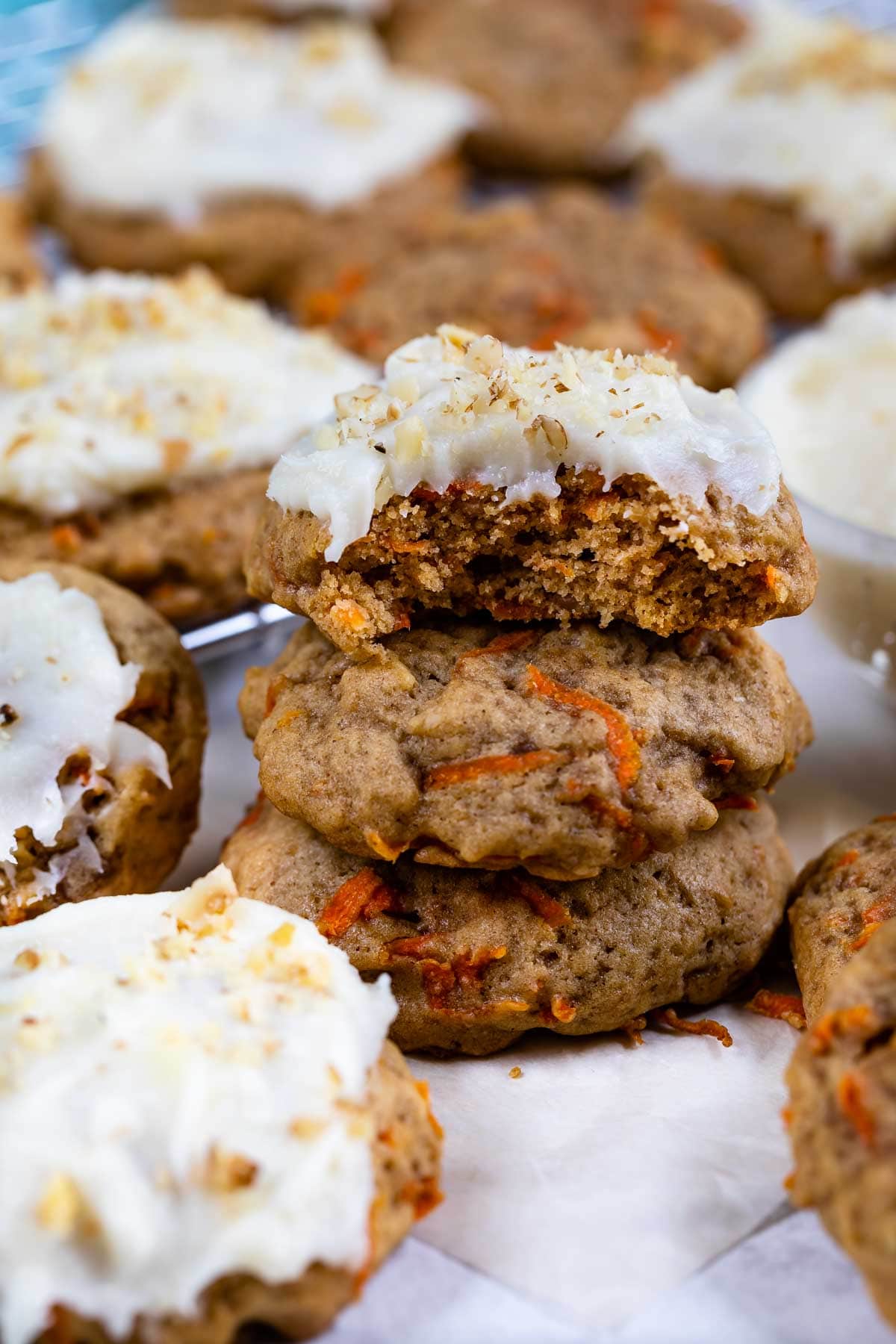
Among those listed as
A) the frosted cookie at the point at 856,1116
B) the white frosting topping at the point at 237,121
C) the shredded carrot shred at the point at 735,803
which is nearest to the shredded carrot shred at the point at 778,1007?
the shredded carrot shred at the point at 735,803

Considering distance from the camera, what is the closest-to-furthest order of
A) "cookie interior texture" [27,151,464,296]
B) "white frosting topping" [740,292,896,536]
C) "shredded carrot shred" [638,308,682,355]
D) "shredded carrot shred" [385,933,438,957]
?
"shredded carrot shred" [385,933,438,957] < "white frosting topping" [740,292,896,536] < "shredded carrot shred" [638,308,682,355] < "cookie interior texture" [27,151,464,296]

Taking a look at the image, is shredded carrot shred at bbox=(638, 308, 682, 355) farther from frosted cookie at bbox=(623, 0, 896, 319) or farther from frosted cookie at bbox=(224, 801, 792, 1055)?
frosted cookie at bbox=(224, 801, 792, 1055)

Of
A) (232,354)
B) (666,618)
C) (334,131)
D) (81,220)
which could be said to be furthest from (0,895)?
(334,131)

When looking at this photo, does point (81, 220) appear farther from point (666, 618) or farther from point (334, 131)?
point (666, 618)

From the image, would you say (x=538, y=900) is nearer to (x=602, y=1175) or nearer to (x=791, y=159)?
(x=602, y=1175)

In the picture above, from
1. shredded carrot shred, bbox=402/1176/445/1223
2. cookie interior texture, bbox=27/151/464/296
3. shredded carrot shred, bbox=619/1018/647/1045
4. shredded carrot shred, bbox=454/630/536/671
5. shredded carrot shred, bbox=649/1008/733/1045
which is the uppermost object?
shredded carrot shred, bbox=454/630/536/671

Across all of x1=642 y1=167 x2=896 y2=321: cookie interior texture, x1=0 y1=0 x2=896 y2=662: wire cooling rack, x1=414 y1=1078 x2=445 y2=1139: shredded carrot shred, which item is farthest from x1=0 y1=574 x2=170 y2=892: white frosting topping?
x1=0 y1=0 x2=896 y2=662: wire cooling rack

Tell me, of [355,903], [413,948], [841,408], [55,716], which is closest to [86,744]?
[55,716]
